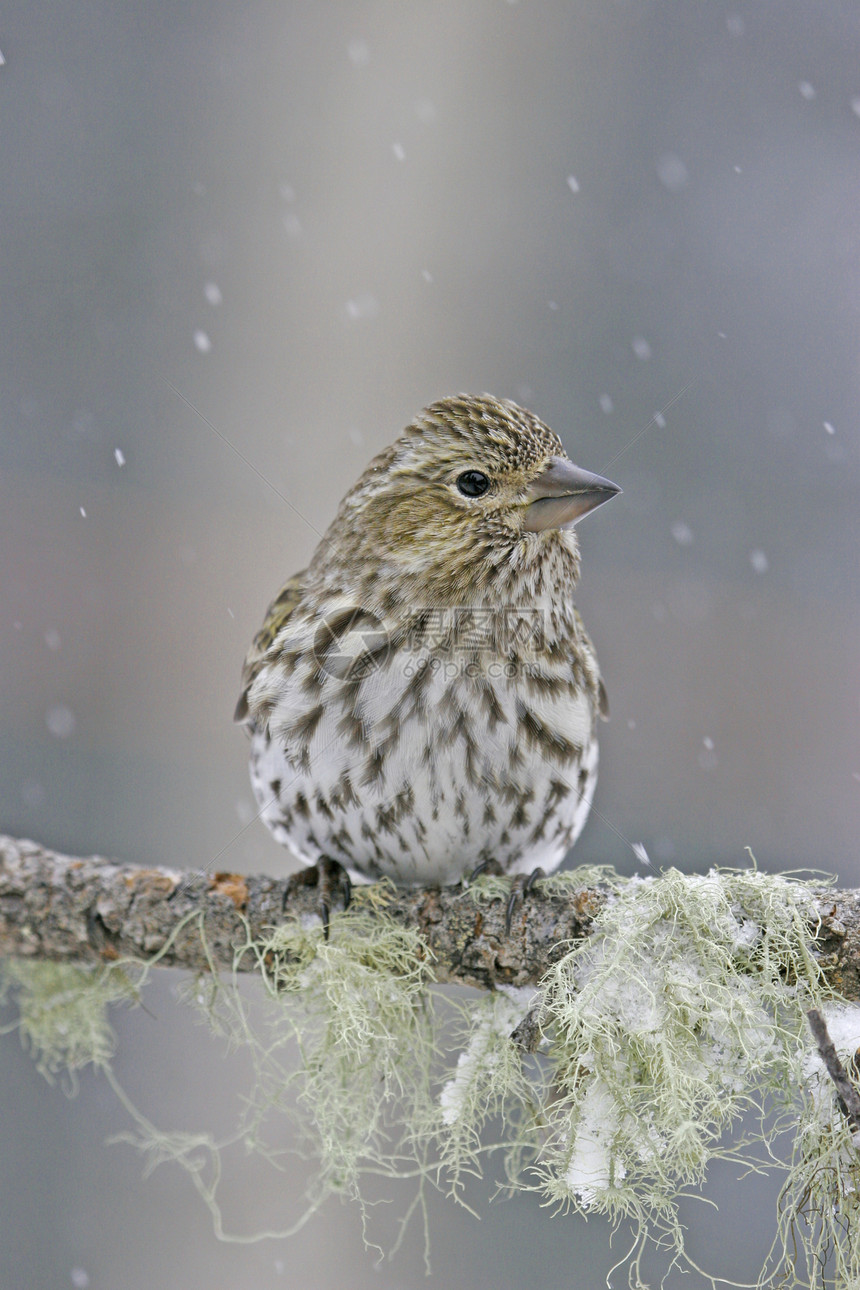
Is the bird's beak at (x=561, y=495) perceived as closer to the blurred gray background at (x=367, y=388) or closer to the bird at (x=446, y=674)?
the bird at (x=446, y=674)

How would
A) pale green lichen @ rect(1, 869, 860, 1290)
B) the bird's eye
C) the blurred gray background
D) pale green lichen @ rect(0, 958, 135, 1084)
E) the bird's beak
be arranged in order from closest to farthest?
pale green lichen @ rect(1, 869, 860, 1290), the bird's beak, the bird's eye, pale green lichen @ rect(0, 958, 135, 1084), the blurred gray background

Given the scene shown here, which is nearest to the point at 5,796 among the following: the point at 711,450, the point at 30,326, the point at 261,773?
the point at 30,326

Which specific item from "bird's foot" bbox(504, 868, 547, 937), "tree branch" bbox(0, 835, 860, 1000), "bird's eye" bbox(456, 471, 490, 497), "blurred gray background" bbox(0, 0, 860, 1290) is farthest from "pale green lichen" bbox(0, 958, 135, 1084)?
"blurred gray background" bbox(0, 0, 860, 1290)

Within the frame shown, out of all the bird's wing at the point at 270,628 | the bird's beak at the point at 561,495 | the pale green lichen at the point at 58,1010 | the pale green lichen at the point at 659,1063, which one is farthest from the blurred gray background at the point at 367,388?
the pale green lichen at the point at 659,1063

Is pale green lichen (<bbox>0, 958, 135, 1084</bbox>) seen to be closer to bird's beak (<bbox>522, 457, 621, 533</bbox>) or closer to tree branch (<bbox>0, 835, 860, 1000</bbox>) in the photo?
tree branch (<bbox>0, 835, 860, 1000</bbox>)

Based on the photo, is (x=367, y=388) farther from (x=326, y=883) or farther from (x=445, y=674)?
(x=326, y=883)

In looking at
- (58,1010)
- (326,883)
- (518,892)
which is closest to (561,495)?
(518,892)
